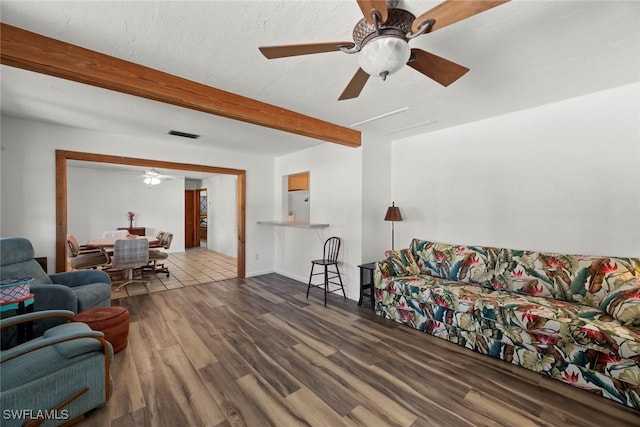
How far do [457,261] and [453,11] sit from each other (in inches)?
109

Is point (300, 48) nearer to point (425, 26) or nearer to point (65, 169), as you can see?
point (425, 26)

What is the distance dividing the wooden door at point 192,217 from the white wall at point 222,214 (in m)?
0.94

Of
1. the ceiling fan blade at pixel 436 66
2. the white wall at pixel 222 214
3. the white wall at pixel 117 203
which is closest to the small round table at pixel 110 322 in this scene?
the ceiling fan blade at pixel 436 66

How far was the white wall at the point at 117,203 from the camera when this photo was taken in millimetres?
6781

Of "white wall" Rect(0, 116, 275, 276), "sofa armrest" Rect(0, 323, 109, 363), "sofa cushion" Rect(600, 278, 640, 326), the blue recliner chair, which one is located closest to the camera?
"sofa armrest" Rect(0, 323, 109, 363)

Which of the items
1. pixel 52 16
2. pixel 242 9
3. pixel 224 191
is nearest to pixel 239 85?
pixel 242 9

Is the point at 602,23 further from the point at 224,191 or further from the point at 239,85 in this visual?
the point at 224,191

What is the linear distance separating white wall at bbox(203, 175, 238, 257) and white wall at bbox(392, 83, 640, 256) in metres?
5.23

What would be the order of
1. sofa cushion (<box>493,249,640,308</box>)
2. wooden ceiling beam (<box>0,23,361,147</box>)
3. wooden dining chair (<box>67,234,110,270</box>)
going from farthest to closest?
1. wooden dining chair (<box>67,234,110,270</box>)
2. sofa cushion (<box>493,249,640,308</box>)
3. wooden ceiling beam (<box>0,23,361,147</box>)

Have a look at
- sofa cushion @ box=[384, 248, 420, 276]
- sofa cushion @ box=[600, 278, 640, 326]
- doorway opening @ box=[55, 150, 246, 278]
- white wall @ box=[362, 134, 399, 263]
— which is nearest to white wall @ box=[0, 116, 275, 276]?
doorway opening @ box=[55, 150, 246, 278]

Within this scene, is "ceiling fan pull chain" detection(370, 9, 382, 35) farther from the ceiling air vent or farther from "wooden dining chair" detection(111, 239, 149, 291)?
"wooden dining chair" detection(111, 239, 149, 291)

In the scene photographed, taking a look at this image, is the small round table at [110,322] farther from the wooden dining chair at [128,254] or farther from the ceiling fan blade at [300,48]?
the ceiling fan blade at [300,48]

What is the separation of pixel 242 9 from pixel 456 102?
230cm

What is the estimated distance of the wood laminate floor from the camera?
1.76m
